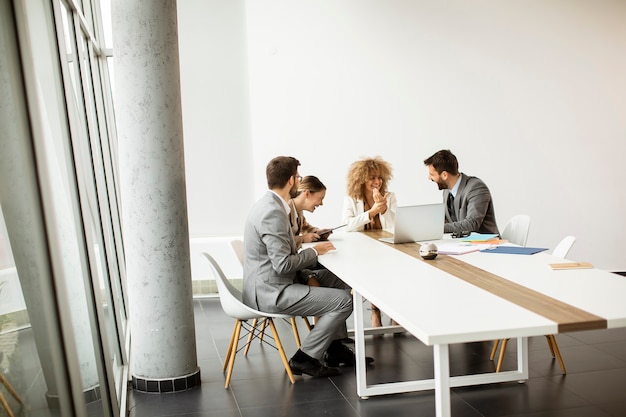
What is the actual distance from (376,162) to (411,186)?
1.98 meters

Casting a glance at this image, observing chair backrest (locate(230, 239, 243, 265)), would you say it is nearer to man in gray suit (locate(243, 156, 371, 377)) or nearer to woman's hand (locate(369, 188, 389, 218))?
man in gray suit (locate(243, 156, 371, 377))

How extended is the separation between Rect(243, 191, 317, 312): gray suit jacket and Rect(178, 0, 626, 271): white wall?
308 cm

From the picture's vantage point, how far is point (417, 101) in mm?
8102

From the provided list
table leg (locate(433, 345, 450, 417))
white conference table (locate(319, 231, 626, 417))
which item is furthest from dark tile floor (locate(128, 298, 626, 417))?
table leg (locate(433, 345, 450, 417))

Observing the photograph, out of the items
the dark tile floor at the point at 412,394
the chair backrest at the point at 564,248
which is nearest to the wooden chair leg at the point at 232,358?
the dark tile floor at the point at 412,394

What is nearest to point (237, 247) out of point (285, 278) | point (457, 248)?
point (285, 278)

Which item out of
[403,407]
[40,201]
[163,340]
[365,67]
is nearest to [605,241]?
[365,67]

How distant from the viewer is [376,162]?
246 inches

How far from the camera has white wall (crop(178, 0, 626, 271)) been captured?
7930 mm

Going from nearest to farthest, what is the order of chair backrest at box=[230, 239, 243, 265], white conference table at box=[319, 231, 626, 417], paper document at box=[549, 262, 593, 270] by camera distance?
white conference table at box=[319, 231, 626, 417] < paper document at box=[549, 262, 593, 270] < chair backrest at box=[230, 239, 243, 265]

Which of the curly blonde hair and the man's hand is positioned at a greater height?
the curly blonde hair

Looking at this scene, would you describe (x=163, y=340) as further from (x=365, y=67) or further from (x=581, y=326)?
(x=365, y=67)

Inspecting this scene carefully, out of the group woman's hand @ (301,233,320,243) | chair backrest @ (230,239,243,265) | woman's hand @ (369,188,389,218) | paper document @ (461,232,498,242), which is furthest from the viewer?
woman's hand @ (369,188,389,218)

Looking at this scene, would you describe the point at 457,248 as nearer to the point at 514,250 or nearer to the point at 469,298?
the point at 514,250
